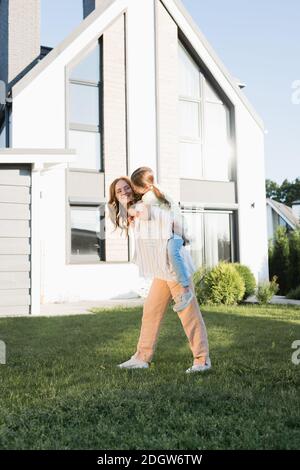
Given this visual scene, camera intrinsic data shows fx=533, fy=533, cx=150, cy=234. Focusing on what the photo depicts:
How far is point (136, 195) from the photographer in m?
4.62

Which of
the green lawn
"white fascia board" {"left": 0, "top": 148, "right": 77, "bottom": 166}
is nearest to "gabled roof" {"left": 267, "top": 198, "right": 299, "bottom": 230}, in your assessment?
"white fascia board" {"left": 0, "top": 148, "right": 77, "bottom": 166}

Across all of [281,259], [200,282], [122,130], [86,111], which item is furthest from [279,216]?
[200,282]

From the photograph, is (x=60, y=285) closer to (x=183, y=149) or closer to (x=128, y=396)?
(x=183, y=149)

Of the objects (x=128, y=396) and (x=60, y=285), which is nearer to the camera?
(x=128, y=396)

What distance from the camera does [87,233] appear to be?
1337cm

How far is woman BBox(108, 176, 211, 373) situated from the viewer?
4.39 m

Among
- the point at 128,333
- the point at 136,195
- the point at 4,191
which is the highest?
the point at 4,191

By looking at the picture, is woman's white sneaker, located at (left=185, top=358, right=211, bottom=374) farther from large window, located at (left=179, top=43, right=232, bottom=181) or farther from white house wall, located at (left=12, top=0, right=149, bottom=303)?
large window, located at (left=179, top=43, right=232, bottom=181)

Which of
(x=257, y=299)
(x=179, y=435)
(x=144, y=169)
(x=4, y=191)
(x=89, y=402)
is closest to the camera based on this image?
(x=179, y=435)

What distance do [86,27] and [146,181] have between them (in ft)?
34.3

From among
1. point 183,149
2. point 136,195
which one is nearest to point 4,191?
point 136,195

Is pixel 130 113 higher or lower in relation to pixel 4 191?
higher

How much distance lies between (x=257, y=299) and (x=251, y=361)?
750cm
